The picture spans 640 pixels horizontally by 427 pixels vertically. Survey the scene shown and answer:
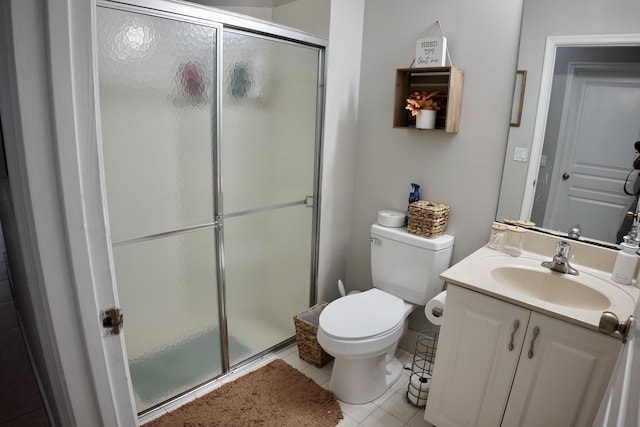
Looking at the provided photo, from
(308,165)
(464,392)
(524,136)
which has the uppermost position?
(524,136)

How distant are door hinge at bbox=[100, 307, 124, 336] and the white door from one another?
1855 mm

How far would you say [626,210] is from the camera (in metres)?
1.62

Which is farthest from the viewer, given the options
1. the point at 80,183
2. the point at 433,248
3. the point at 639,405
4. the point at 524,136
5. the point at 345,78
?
the point at 345,78

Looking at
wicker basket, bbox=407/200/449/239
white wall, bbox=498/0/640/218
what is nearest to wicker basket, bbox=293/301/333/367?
wicker basket, bbox=407/200/449/239

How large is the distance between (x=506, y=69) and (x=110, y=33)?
1.76 metres

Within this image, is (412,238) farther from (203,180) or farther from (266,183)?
(203,180)

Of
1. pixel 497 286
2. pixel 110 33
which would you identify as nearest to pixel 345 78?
pixel 110 33

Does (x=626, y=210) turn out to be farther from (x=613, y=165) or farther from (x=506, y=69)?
(x=506, y=69)

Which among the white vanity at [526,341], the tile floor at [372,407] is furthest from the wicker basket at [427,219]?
the tile floor at [372,407]

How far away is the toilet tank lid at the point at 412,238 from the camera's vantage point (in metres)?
2.03

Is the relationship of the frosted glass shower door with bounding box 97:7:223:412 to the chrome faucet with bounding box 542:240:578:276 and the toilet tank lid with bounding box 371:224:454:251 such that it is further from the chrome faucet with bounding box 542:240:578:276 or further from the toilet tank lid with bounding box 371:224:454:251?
the chrome faucet with bounding box 542:240:578:276

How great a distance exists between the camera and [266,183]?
7.09ft

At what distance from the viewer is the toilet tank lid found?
2.03 metres

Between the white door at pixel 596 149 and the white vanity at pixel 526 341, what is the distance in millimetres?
166
